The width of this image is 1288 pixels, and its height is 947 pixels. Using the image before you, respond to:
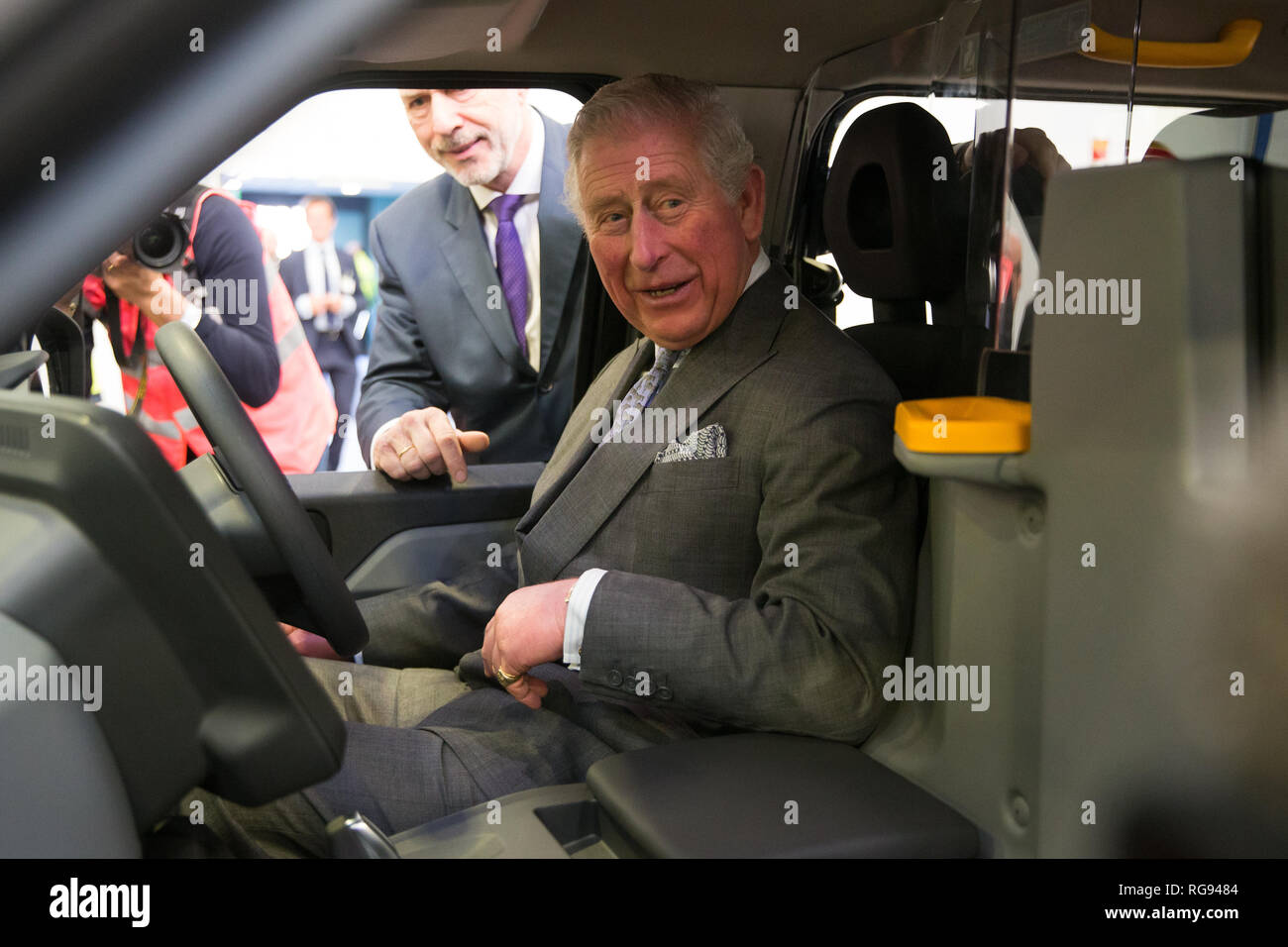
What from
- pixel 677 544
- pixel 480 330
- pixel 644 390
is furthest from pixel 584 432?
pixel 480 330

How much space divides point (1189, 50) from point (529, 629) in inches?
47.4

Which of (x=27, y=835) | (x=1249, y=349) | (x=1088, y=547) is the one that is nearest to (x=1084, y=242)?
(x=1249, y=349)

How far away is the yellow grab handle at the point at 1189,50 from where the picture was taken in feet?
4.28

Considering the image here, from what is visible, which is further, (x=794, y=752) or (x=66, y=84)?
(x=794, y=752)

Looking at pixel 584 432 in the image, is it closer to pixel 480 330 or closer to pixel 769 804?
pixel 769 804

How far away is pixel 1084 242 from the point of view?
1.00m

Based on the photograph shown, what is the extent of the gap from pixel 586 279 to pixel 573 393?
27cm

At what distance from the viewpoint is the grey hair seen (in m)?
1.54

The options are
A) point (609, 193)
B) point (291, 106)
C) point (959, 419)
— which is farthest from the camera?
point (609, 193)

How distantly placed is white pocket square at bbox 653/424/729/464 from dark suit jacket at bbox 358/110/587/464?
1.14 metres

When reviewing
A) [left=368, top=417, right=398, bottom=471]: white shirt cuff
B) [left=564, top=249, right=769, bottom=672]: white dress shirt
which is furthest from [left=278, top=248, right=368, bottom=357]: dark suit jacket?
[left=564, top=249, right=769, bottom=672]: white dress shirt

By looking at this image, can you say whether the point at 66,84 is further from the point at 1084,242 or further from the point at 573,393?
the point at 573,393

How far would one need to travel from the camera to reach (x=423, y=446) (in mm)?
2104
